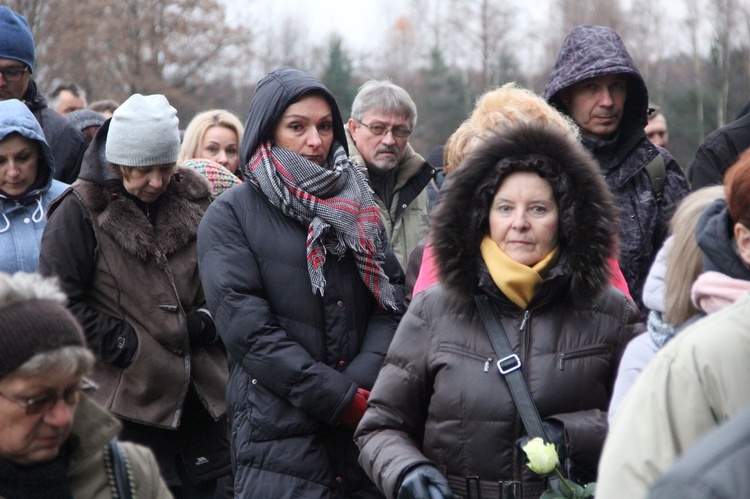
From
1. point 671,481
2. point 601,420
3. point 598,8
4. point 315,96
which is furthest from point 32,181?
point 598,8

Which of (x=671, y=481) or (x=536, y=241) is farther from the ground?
(x=671, y=481)

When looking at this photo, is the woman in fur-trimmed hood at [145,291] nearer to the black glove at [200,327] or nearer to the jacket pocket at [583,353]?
the black glove at [200,327]

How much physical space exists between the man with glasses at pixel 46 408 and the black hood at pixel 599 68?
3.26 meters

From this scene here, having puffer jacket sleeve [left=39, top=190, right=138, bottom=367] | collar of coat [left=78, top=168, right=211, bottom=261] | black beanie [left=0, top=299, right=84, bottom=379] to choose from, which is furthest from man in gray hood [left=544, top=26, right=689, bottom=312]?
black beanie [left=0, top=299, right=84, bottom=379]

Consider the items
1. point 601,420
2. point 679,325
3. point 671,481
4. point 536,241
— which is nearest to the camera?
point 671,481

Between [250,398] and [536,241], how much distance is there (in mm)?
1378

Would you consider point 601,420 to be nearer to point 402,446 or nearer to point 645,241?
point 402,446

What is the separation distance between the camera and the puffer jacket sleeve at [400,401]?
Result: 3598 mm

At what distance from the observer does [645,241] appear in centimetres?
508

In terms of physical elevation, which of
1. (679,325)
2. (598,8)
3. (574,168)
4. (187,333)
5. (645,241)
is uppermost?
(574,168)

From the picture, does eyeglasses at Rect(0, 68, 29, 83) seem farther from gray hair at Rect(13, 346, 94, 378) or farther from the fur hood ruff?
gray hair at Rect(13, 346, 94, 378)

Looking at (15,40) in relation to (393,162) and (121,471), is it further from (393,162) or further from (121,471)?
(121,471)

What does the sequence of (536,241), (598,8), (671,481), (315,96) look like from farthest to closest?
(598,8) → (315,96) → (536,241) → (671,481)

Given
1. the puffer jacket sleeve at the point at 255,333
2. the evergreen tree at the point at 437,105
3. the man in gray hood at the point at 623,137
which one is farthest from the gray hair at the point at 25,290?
the evergreen tree at the point at 437,105
